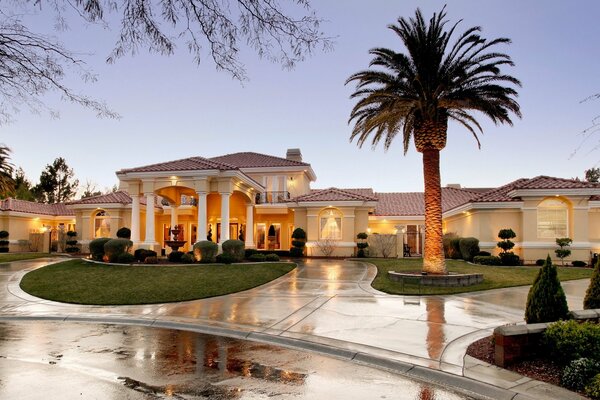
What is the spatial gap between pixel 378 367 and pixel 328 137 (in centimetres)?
3214

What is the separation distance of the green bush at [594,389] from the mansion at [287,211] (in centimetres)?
2115

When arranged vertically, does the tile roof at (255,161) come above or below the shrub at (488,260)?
above

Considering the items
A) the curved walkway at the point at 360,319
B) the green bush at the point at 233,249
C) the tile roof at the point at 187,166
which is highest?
the tile roof at the point at 187,166

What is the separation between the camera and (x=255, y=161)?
3659 centimetres

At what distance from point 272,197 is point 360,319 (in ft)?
79.5

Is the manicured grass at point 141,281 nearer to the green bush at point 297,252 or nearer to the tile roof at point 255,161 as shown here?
the green bush at point 297,252

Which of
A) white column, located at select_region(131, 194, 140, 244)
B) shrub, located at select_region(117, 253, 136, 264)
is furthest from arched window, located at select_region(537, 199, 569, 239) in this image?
white column, located at select_region(131, 194, 140, 244)

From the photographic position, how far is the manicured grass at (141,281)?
14180 millimetres

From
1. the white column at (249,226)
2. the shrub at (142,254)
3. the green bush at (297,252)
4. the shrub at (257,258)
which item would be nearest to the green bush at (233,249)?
the shrub at (257,258)

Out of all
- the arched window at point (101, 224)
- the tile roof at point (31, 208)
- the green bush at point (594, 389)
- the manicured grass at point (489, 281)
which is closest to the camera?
the green bush at point (594, 389)

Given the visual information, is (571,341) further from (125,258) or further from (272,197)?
(272,197)

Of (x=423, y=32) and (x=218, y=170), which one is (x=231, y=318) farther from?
(x=218, y=170)

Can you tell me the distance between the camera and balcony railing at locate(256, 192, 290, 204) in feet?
111

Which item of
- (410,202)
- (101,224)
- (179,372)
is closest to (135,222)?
(101,224)
